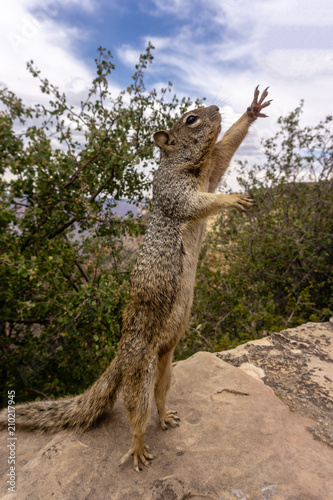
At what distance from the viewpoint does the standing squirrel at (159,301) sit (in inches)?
106

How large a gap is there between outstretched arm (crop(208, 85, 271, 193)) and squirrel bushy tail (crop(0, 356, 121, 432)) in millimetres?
2513

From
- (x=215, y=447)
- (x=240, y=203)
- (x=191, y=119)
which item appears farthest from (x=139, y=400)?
(x=191, y=119)

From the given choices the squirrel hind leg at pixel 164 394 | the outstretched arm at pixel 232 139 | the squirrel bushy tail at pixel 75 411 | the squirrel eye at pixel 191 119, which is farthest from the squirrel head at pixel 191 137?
the squirrel bushy tail at pixel 75 411

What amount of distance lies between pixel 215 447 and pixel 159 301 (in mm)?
1445

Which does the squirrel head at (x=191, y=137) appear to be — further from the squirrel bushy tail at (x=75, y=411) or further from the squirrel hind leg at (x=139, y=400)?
the squirrel bushy tail at (x=75, y=411)

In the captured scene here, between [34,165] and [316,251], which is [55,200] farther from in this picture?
[316,251]

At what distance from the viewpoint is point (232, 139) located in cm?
366

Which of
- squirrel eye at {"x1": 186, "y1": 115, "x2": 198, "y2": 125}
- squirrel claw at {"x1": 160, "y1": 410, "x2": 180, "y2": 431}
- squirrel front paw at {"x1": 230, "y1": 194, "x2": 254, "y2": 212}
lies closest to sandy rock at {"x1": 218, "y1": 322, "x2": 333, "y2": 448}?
squirrel claw at {"x1": 160, "y1": 410, "x2": 180, "y2": 431}

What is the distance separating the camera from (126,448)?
2.75 metres

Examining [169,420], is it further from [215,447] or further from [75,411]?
[75,411]

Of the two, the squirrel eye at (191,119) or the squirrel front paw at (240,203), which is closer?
the squirrel front paw at (240,203)

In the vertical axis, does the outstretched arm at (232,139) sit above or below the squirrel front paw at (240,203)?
above

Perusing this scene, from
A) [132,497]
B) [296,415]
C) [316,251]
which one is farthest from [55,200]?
[316,251]

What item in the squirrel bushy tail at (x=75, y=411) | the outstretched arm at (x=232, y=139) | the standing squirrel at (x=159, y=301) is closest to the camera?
the standing squirrel at (x=159, y=301)
